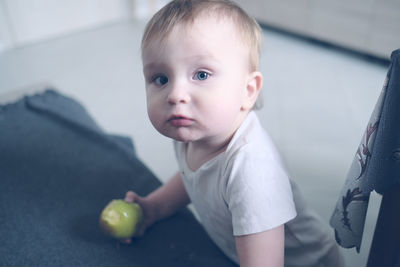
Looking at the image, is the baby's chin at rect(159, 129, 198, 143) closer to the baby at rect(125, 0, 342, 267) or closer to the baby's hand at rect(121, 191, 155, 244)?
the baby at rect(125, 0, 342, 267)

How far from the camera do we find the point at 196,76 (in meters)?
0.53

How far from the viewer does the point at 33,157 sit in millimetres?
898

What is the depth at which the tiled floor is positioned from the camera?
1181 millimetres

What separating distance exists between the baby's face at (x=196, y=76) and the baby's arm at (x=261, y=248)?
160 mm

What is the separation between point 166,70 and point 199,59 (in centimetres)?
5

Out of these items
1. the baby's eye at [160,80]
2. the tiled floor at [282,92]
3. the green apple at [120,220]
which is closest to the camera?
the baby's eye at [160,80]

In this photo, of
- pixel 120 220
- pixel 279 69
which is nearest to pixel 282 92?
pixel 279 69

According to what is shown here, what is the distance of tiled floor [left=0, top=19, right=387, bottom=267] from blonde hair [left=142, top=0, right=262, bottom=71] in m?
0.55

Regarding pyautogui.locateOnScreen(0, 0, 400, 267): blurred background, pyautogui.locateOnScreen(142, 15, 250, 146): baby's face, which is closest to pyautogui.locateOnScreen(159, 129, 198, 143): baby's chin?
pyautogui.locateOnScreen(142, 15, 250, 146): baby's face

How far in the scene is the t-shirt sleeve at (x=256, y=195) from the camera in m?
0.52

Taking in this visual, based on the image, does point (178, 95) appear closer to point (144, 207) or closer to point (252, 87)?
point (252, 87)

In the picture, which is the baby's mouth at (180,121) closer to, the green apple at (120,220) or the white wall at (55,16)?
the green apple at (120,220)

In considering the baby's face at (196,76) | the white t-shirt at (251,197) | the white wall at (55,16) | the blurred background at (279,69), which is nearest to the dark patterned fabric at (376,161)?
the white t-shirt at (251,197)

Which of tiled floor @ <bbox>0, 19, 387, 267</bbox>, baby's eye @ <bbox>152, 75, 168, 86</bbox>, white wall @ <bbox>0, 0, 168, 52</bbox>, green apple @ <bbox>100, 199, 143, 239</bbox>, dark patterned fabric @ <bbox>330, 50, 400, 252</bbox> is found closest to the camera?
dark patterned fabric @ <bbox>330, 50, 400, 252</bbox>
